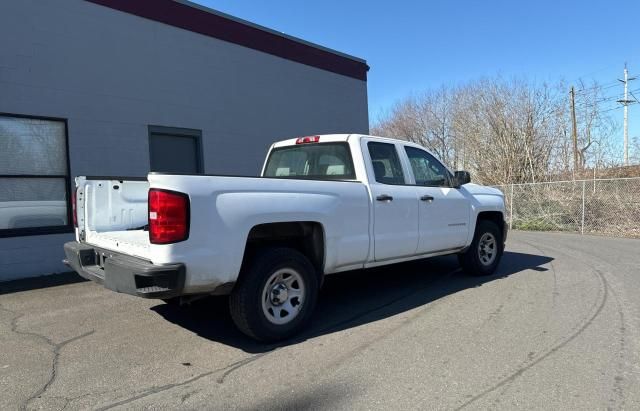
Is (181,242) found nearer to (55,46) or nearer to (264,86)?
(55,46)

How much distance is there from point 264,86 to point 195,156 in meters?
2.67

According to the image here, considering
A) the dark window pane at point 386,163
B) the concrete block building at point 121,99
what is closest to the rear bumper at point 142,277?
the dark window pane at point 386,163

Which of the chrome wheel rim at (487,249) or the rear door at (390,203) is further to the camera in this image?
the chrome wheel rim at (487,249)

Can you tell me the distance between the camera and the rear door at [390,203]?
5281mm

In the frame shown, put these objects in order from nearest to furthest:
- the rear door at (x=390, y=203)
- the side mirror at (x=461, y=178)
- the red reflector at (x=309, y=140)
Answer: the rear door at (x=390, y=203) < the red reflector at (x=309, y=140) < the side mirror at (x=461, y=178)

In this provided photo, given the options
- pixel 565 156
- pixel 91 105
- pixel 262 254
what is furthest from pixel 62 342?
pixel 565 156

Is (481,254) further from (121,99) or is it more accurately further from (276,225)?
(121,99)

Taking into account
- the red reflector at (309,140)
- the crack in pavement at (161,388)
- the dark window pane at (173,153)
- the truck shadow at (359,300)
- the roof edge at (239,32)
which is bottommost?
the crack in pavement at (161,388)

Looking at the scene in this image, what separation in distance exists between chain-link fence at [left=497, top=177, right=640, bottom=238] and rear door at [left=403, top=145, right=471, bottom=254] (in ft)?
30.8

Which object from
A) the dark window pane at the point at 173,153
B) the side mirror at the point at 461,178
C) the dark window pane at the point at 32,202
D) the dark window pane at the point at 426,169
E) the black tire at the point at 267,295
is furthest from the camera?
the dark window pane at the point at 173,153

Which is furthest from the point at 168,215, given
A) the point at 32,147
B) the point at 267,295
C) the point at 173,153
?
the point at 173,153

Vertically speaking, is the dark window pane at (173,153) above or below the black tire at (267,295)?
above

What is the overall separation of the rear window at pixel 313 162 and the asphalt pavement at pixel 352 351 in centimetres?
157

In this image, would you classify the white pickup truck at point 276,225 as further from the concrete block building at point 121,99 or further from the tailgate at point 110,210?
the concrete block building at point 121,99
